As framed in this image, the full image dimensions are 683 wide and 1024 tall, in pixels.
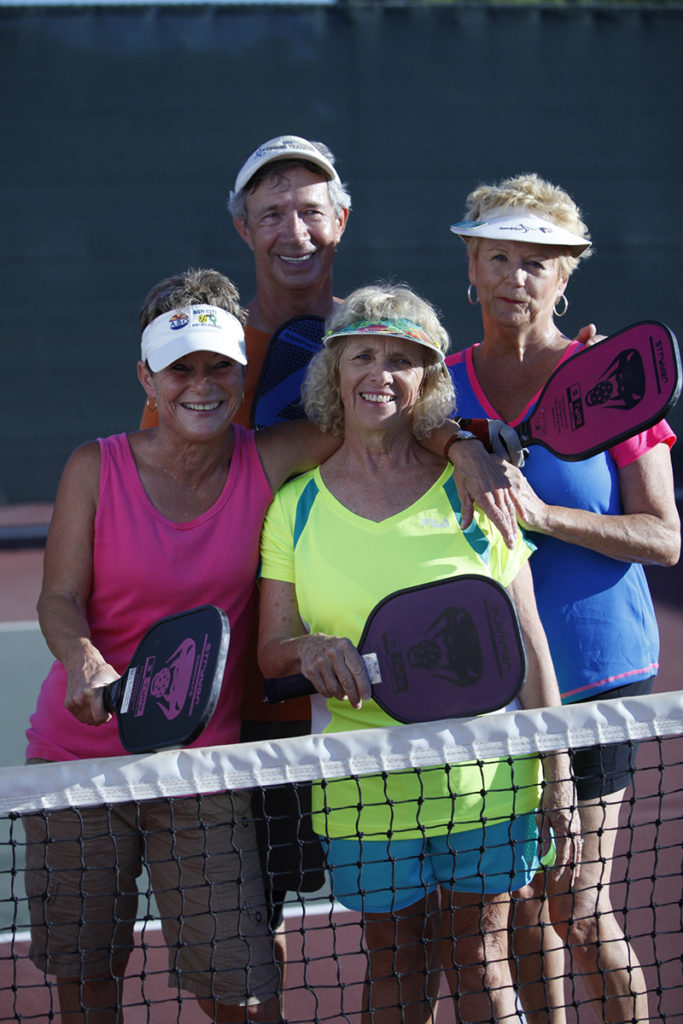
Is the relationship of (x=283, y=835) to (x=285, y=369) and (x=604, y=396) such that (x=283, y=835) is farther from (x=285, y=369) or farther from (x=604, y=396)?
(x=604, y=396)

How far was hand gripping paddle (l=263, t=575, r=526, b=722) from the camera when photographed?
2.26m

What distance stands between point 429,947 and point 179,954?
65cm

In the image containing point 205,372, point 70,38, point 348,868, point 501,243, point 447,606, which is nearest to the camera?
point 447,606

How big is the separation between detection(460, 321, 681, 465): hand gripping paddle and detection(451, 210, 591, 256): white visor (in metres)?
0.36

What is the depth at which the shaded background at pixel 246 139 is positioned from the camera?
1101cm

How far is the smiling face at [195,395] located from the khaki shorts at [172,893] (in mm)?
994

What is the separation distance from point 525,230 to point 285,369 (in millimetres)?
834

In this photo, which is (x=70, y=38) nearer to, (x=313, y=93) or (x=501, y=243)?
(x=313, y=93)

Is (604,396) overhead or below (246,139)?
below

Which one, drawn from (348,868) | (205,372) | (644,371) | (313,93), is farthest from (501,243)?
(313,93)

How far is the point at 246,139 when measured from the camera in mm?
11273

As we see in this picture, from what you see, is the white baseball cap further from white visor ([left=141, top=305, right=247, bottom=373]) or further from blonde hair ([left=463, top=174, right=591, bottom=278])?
white visor ([left=141, top=305, right=247, bottom=373])

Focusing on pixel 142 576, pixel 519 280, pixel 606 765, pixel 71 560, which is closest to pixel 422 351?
pixel 519 280

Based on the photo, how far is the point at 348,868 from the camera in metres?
2.51
